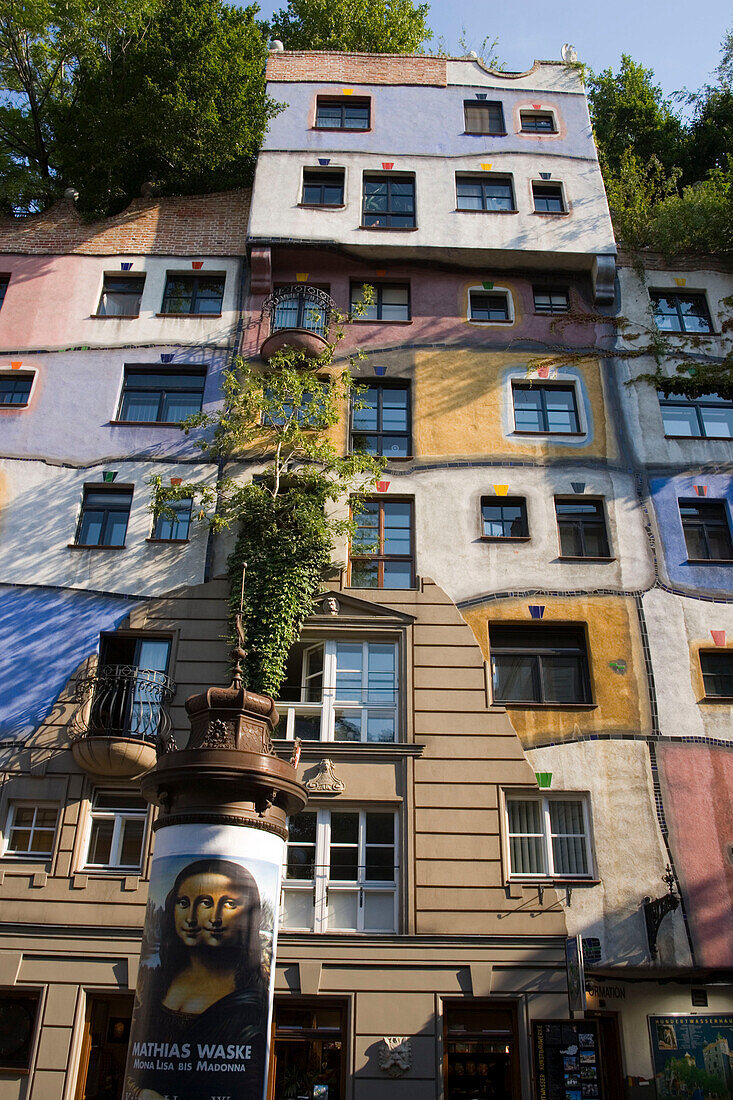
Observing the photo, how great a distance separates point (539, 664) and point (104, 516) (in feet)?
32.9

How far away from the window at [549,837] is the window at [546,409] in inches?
345

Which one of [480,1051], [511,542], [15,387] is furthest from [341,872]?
[15,387]

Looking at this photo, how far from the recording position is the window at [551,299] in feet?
79.4

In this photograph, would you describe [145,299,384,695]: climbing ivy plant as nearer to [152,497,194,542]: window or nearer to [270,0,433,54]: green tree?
[152,497,194,542]: window

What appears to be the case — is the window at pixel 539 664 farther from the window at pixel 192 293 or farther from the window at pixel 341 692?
the window at pixel 192 293

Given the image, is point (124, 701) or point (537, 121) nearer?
point (124, 701)

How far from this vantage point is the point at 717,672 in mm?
19062

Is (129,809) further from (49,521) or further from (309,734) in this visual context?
(49,521)

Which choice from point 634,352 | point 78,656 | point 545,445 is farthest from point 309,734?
point 634,352

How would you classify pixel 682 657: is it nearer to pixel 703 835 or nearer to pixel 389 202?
pixel 703 835

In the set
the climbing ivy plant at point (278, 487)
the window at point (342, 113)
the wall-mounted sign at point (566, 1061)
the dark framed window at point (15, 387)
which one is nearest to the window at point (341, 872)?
the climbing ivy plant at point (278, 487)

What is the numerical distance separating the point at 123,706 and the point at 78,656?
160cm

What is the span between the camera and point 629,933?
16.3 metres

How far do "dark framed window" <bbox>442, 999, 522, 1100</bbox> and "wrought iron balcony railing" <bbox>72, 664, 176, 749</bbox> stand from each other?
23.6 ft
